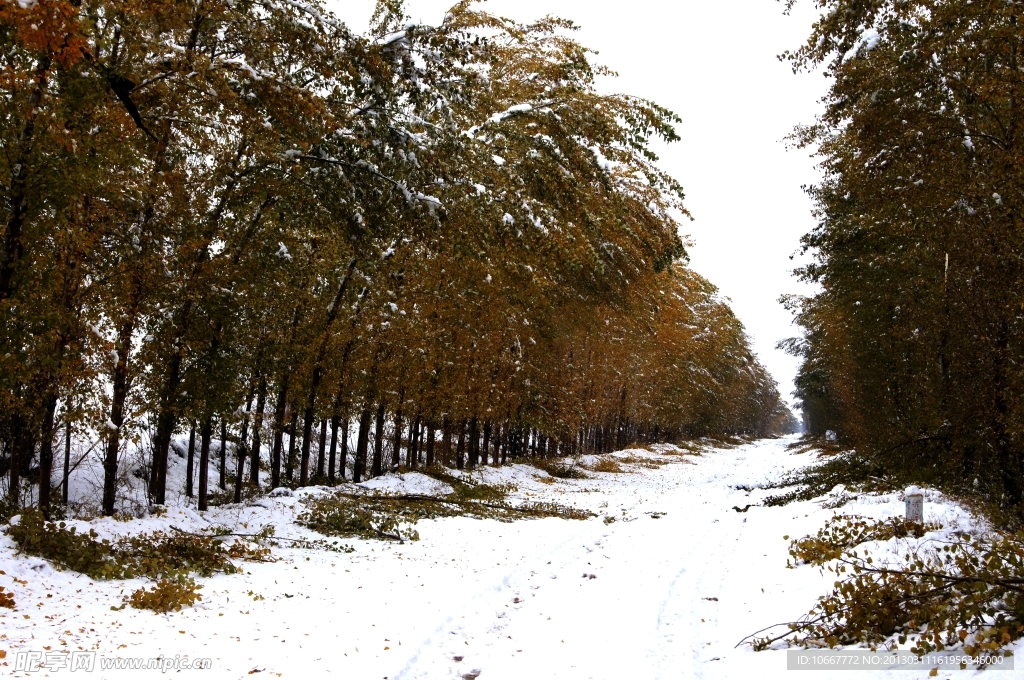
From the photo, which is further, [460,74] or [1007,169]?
[460,74]

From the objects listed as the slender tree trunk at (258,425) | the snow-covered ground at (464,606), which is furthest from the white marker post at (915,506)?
the slender tree trunk at (258,425)

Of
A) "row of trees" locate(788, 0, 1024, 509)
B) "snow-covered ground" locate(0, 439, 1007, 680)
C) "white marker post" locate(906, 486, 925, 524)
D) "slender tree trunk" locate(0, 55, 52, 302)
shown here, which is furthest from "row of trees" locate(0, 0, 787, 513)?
"white marker post" locate(906, 486, 925, 524)

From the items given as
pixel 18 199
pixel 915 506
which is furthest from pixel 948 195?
pixel 18 199

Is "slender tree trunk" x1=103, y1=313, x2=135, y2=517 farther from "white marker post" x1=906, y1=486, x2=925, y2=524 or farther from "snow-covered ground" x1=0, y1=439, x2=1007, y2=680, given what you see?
"white marker post" x1=906, y1=486, x2=925, y2=524

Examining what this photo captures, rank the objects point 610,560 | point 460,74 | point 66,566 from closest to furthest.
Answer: point 66,566, point 610,560, point 460,74

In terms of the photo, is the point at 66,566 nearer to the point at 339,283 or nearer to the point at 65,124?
the point at 65,124

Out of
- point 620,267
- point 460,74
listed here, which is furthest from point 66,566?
point 620,267

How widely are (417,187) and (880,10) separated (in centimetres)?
771

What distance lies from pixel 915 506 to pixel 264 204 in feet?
37.8

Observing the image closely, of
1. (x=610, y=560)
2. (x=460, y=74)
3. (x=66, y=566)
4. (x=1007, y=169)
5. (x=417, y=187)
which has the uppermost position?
(x=460, y=74)

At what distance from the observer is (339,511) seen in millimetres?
12289

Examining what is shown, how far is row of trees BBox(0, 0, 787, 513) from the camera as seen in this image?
24.0 feet

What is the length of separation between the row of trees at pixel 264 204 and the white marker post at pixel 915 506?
22.2 feet

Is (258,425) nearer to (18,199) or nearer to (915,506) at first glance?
(18,199)
